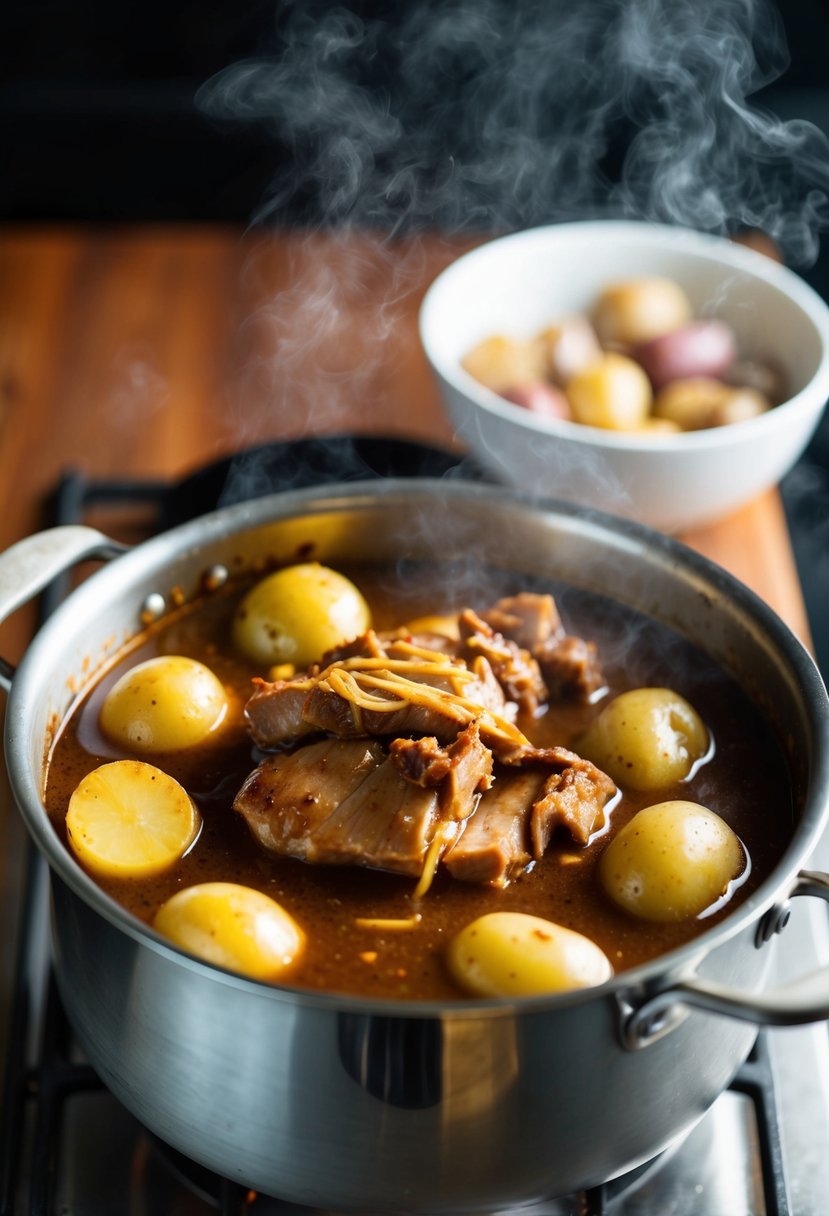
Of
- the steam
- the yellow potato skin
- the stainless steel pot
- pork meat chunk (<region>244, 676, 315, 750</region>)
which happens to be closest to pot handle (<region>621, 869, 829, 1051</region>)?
the stainless steel pot

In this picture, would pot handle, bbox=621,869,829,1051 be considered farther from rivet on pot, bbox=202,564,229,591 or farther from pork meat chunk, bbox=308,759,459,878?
rivet on pot, bbox=202,564,229,591

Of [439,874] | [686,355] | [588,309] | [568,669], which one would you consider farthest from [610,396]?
[439,874]

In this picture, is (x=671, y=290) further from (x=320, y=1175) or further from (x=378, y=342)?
(x=320, y=1175)

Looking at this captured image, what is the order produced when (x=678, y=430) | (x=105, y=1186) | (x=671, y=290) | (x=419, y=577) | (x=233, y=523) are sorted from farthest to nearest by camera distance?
(x=671, y=290) < (x=678, y=430) < (x=419, y=577) < (x=233, y=523) < (x=105, y=1186)

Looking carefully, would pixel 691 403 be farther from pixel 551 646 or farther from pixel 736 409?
pixel 551 646

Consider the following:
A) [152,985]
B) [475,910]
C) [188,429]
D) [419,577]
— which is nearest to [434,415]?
[188,429]

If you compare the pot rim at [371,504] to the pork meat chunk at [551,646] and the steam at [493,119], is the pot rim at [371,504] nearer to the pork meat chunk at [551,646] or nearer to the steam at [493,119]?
the pork meat chunk at [551,646]
